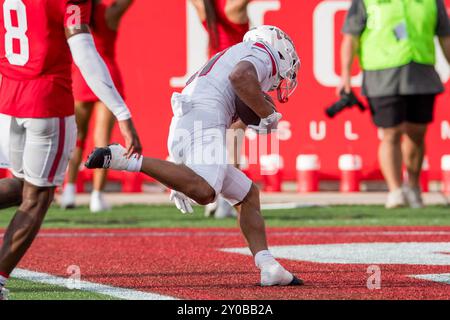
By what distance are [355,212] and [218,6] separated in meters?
2.30

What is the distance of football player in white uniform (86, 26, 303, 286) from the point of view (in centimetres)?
572

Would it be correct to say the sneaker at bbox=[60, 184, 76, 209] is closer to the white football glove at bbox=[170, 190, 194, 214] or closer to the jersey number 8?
the white football glove at bbox=[170, 190, 194, 214]

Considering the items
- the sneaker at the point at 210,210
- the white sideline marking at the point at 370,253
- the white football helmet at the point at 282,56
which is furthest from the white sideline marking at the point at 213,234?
the white football helmet at the point at 282,56

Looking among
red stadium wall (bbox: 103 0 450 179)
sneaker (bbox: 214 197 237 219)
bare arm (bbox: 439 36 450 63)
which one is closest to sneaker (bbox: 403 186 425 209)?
bare arm (bbox: 439 36 450 63)

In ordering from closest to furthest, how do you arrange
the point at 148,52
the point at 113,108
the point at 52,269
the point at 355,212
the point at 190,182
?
the point at 113,108 → the point at 190,182 → the point at 52,269 → the point at 355,212 → the point at 148,52

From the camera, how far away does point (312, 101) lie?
1302cm

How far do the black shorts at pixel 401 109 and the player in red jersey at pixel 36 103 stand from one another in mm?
6141

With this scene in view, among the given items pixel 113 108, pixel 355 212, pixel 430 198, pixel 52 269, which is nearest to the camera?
pixel 113 108

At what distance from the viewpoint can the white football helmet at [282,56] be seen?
5.96m

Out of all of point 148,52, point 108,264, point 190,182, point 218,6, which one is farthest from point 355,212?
point 190,182

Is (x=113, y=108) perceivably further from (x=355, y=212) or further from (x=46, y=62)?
(x=355, y=212)

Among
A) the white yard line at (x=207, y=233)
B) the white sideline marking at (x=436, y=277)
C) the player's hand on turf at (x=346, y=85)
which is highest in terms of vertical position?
the player's hand on turf at (x=346, y=85)

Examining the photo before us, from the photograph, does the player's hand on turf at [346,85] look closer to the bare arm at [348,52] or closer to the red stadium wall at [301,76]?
the bare arm at [348,52]

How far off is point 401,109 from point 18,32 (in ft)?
20.9
